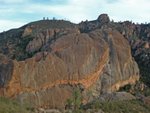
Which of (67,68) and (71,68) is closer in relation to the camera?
(67,68)

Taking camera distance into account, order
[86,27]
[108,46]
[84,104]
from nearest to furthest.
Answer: [84,104] < [108,46] < [86,27]

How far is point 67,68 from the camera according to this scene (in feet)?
455

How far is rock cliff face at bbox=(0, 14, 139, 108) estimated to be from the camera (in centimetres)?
13090

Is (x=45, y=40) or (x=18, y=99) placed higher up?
(x=45, y=40)

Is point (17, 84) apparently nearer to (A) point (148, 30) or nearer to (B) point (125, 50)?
(B) point (125, 50)

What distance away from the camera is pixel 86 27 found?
191000 millimetres

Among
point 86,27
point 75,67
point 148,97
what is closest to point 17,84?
point 75,67

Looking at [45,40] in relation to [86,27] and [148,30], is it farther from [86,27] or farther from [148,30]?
[148,30]

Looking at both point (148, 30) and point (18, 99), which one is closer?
point (18, 99)

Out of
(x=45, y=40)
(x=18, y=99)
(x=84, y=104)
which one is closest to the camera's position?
(x=18, y=99)

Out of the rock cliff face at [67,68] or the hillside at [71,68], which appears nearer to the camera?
the rock cliff face at [67,68]

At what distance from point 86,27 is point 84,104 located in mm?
57728

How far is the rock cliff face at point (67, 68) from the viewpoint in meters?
131

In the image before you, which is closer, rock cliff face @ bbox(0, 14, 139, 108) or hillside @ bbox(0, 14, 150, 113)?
rock cliff face @ bbox(0, 14, 139, 108)
